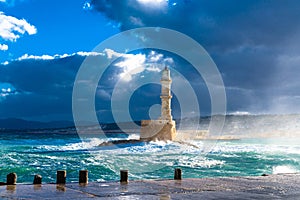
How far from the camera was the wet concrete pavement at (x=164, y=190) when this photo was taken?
9406 millimetres

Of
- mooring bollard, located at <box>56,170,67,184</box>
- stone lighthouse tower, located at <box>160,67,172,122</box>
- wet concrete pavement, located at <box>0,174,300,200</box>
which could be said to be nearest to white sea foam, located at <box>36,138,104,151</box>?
stone lighthouse tower, located at <box>160,67,172,122</box>

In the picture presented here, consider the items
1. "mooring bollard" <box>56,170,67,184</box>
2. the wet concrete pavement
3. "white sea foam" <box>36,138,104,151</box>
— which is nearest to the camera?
the wet concrete pavement

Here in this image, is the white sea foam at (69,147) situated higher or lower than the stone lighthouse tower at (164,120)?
lower

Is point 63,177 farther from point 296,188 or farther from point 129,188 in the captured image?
point 296,188

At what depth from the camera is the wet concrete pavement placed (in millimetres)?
9406

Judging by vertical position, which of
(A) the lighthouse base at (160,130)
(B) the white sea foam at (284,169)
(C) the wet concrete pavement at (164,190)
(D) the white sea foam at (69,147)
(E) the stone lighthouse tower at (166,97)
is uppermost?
(E) the stone lighthouse tower at (166,97)

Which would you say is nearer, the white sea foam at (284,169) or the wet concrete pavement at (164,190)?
the wet concrete pavement at (164,190)

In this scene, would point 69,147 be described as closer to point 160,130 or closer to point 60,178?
point 160,130

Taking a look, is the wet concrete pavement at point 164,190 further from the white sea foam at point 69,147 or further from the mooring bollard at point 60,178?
the white sea foam at point 69,147

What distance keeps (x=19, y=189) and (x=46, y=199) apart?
1917 mm

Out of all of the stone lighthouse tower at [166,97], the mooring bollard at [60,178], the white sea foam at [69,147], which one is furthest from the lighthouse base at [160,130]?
the mooring bollard at [60,178]

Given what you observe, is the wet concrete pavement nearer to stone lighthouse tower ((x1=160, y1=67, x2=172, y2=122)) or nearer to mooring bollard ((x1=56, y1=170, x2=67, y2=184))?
mooring bollard ((x1=56, y1=170, x2=67, y2=184))

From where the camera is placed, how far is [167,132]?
57.2 metres

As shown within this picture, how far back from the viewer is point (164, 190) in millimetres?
10461
